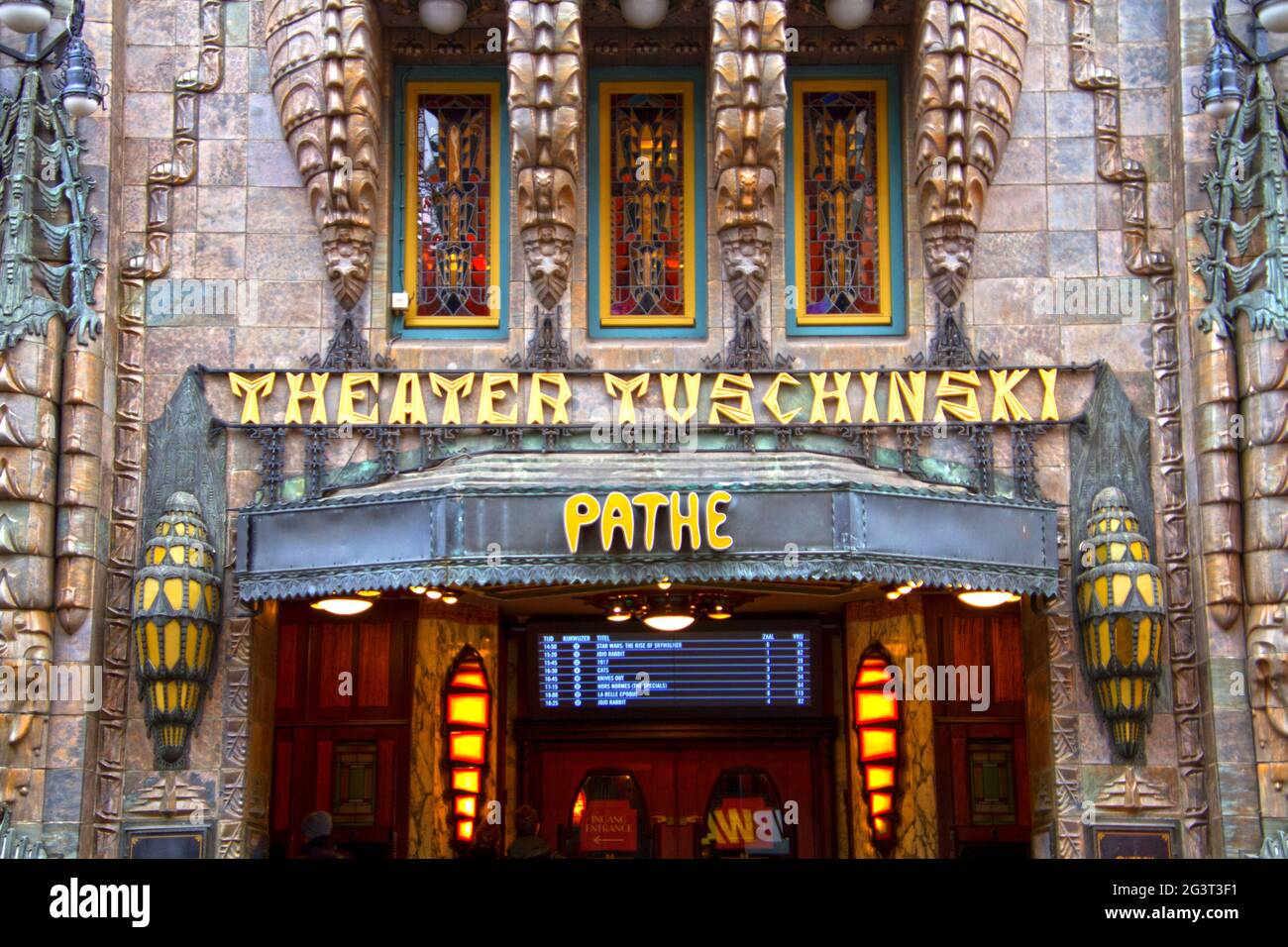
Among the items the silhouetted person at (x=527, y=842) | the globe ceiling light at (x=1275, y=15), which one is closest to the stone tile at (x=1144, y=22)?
the globe ceiling light at (x=1275, y=15)

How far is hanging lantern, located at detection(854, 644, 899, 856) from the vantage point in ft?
65.3

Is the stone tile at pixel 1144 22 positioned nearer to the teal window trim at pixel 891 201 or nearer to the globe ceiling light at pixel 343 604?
the teal window trim at pixel 891 201

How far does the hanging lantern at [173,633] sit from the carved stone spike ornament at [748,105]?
5593mm

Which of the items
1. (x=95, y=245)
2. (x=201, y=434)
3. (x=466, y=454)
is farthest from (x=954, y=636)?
(x=95, y=245)

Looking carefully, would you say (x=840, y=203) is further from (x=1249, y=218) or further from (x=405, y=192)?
(x=405, y=192)

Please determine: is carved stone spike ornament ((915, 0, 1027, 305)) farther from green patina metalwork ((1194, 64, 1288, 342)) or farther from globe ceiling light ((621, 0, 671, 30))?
globe ceiling light ((621, 0, 671, 30))

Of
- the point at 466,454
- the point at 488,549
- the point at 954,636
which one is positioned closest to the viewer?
the point at 488,549

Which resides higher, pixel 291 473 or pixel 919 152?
pixel 919 152

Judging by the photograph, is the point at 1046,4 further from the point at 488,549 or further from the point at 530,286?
the point at 488,549

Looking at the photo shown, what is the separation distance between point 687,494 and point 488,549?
1692 millimetres

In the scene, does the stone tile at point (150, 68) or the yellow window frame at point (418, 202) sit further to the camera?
the stone tile at point (150, 68)

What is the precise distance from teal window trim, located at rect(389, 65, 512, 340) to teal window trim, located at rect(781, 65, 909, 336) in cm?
259

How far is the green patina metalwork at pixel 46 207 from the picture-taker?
17.3 meters

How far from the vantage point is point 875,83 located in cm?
1870
